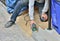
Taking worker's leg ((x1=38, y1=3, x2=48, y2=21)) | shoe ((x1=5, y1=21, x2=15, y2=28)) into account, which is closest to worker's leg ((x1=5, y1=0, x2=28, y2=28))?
shoe ((x1=5, y1=21, x2=15, y2=28))

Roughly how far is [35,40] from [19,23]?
0.84 metres

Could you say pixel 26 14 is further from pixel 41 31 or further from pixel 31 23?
pixel 41 31

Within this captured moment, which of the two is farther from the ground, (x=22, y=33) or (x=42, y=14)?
(x=42, y=14)

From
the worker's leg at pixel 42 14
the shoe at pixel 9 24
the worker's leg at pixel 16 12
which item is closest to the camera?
the worker's leg at pixel 42 14

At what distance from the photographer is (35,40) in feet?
11.7

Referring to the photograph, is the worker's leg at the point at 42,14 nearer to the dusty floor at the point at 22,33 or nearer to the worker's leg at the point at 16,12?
the dusty floor at the point at 22,33

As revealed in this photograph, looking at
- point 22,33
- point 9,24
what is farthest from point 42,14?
point 9,24

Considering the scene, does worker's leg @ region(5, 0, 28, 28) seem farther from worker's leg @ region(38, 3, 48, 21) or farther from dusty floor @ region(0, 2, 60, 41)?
worker's leg @ region(38, 3, 48, 21)

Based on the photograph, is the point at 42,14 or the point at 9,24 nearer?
the point at 42,14

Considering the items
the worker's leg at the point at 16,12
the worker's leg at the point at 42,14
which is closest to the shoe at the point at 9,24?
the worker's leg at the point at 16,12

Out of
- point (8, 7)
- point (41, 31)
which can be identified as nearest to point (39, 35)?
point (41, 31)

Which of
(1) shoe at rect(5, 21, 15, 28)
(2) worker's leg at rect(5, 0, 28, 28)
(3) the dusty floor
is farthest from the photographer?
(1) shoe at rect(5, 21, 15, 28)

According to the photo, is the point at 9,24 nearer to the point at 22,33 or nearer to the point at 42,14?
the point at 22,33

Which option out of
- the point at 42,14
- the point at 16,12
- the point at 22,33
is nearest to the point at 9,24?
the point at 16,12
